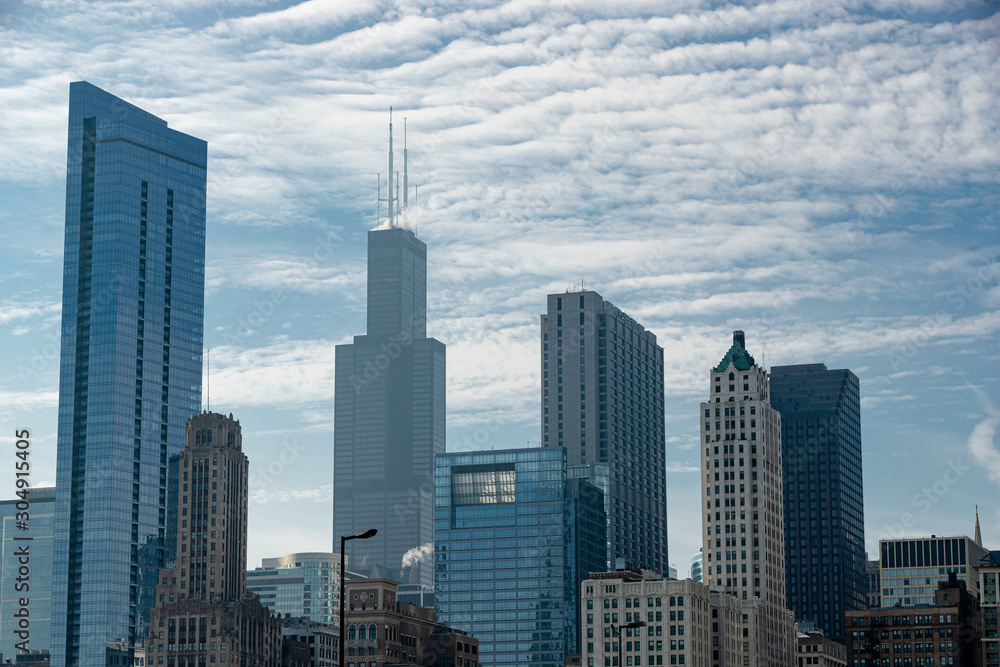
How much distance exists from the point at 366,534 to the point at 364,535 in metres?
0.14

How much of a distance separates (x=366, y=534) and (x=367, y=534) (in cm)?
39

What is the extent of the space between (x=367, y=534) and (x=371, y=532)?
1.13 meters

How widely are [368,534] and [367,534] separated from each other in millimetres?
316

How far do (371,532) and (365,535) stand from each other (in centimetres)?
241

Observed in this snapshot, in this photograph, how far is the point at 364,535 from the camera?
273ft

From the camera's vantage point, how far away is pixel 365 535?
275ft

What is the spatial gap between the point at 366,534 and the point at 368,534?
0.41 feet

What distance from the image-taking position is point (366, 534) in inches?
3270

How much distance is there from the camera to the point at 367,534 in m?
82.7

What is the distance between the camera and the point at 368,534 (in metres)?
83.0

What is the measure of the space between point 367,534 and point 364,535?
1.61 ft
